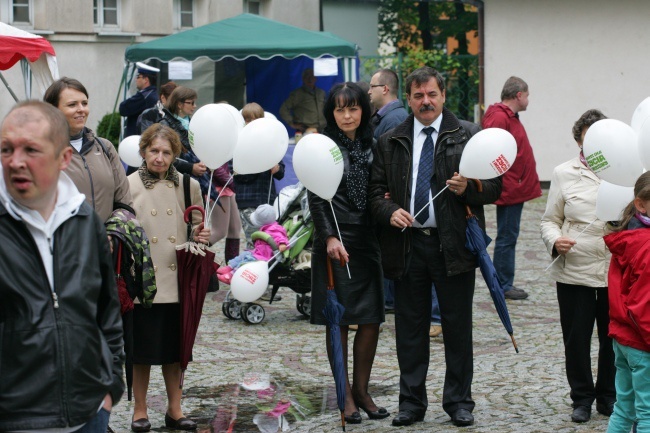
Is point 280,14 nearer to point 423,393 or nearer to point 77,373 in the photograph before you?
point 423,393

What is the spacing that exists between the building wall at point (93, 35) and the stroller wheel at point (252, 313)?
489 inches

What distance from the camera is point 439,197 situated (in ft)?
21.9

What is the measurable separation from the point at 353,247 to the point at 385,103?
3276 mm

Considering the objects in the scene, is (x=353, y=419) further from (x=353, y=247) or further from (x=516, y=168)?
(x=516, y=168)

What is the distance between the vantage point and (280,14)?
2736cm

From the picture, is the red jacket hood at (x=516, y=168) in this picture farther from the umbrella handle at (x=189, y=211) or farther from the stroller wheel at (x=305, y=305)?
the umbrella handle at (x=189, y=211)

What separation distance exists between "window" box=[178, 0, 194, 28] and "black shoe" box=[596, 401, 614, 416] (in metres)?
19.6

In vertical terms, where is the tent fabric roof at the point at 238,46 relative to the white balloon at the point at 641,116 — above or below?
above

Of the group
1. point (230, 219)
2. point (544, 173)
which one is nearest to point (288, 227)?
point (230, 219)

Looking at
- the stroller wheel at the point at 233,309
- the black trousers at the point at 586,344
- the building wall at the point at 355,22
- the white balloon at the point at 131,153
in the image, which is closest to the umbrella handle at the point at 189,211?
the black trousers at the point at 586,344

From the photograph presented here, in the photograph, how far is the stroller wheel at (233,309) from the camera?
1038cm

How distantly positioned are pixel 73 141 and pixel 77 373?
251 centimetres

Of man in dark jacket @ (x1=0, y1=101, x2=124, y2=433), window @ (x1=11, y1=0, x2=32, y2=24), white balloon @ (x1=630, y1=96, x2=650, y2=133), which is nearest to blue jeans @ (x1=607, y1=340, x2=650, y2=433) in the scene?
white balloon @ (x1=630, y1=96, x2=650, y2=133)


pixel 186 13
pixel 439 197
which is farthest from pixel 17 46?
pixel 186 13
